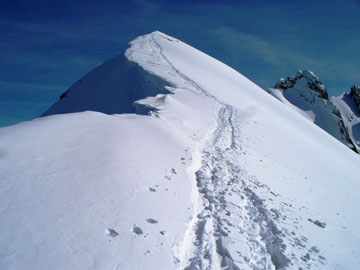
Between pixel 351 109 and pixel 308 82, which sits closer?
pixel 308 82

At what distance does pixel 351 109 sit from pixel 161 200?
113139 millimetres

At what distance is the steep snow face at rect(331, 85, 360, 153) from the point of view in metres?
87.7

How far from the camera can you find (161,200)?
14.2ft

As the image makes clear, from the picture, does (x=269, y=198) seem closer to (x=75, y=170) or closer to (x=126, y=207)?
(x=126, y=207)

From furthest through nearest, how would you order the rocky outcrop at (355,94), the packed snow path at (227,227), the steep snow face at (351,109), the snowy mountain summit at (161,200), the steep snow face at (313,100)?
the rocky outcrop at (355,94) → the steep snow face at (351,109) → the steep snow face at (313,100) → the packed snow path at (227,227) → the snowy mountain summit at (161,200)

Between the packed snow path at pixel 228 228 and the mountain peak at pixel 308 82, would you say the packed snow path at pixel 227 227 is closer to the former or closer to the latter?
the packed snow path at pixel 228 228

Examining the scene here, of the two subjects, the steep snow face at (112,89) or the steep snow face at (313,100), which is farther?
the steep snow face at (313,100)

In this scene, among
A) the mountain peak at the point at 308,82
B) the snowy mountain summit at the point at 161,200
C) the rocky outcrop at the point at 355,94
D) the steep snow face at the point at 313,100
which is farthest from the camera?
the rocky outcrop at the point at 355,94

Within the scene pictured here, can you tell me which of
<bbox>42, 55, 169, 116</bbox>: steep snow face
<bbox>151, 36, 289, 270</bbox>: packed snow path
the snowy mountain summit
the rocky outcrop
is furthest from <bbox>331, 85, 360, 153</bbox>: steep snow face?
<bbox>151, 36, 289, 270</bbox>: packed snow path

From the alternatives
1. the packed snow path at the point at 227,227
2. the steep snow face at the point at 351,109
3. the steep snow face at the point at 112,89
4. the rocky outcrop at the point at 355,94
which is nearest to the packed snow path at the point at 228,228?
the packed snow path at the point at 227,227

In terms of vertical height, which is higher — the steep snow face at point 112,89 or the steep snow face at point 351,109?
the steep snow face at point 351,109

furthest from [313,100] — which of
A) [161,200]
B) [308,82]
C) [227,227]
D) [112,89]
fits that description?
[161,200]

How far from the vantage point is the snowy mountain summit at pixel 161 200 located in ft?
10.0

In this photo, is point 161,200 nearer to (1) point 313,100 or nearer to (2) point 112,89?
(2) point 112,89
